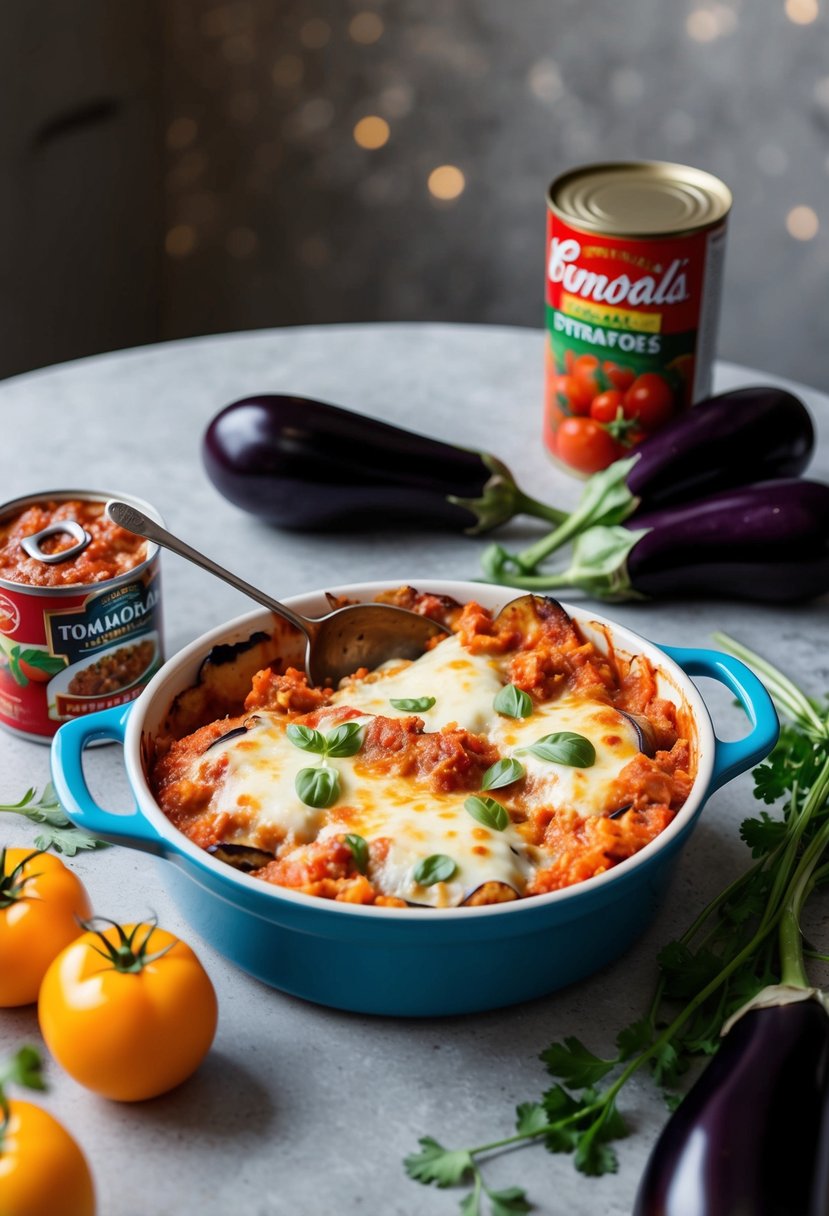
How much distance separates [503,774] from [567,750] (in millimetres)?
66

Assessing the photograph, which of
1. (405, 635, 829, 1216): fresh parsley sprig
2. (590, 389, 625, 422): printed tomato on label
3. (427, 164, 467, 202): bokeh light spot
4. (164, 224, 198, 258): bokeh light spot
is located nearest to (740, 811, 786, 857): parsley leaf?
(405, 635, 829, 1216): fresh parsley sprig

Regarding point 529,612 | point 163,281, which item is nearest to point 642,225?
point 529,612

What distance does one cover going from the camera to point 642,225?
2109 millimetres

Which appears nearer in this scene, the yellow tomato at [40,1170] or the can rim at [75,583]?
the yellow tomato at [40,1170]

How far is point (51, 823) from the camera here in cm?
157

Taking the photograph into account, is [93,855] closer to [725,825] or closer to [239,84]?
[725,825]

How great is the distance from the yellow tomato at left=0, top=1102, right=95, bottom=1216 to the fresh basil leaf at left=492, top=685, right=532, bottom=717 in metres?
0.61

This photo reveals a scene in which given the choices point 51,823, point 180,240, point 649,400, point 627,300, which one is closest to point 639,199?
point 627,300

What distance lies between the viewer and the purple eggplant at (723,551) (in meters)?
1.94

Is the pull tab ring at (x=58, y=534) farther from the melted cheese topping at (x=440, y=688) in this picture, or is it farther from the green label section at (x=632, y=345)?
the green label section at (x=632, y=345)

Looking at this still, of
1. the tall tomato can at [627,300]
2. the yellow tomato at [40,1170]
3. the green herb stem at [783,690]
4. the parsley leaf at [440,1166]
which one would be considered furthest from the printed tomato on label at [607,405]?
the yellow tomato at [40,1170]

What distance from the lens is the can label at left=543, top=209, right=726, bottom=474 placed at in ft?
6.79

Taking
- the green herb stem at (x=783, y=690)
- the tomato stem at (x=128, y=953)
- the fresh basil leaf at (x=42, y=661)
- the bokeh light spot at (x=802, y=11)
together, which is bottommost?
the green herb stem at (x=783, y=690)

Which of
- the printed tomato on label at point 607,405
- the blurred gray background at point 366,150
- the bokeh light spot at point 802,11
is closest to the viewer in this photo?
the printed tomato on label at point 607,405
